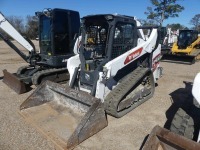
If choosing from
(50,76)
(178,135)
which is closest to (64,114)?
(178,135)

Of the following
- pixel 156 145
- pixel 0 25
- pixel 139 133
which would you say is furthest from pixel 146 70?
pixel 0 25

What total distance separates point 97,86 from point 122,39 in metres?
1.37

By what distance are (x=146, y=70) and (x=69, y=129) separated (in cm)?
258

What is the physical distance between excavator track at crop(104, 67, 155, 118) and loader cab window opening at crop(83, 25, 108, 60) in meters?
0.98

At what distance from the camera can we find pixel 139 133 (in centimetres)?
425

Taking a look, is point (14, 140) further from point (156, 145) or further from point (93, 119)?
point (156, 145)

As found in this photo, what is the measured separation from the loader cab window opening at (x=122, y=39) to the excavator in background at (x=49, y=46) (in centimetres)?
245

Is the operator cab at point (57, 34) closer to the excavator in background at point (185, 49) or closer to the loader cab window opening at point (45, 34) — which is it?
the loader cab window opening at point (45, 34)

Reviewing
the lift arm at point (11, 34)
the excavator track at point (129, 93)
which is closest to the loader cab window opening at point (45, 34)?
the lift arm at point (11, 34)

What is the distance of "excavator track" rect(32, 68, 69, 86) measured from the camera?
6.69 metres

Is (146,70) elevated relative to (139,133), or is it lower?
elevated

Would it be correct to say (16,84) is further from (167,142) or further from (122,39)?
(167,142)

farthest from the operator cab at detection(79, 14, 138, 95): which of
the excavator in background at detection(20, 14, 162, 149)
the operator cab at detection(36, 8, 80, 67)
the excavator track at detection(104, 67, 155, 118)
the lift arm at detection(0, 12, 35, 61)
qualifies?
the lift arm at detection(0, 12, 35, 61)

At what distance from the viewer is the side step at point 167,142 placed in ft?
8.88
